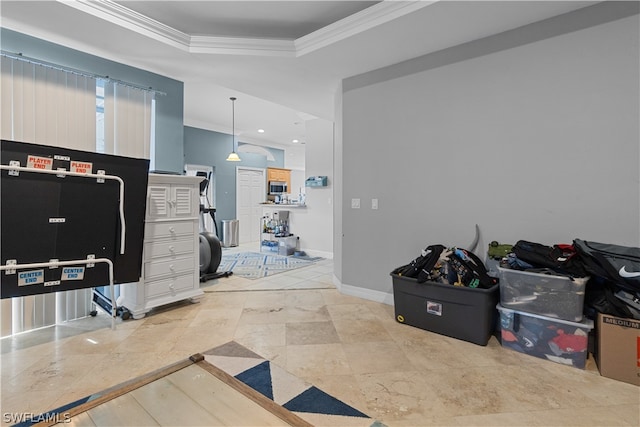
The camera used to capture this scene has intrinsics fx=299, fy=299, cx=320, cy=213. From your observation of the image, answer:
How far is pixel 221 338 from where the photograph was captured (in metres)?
2.42

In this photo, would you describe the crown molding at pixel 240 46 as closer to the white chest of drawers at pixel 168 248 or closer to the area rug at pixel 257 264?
the white chest of drawers at pixel 168 248

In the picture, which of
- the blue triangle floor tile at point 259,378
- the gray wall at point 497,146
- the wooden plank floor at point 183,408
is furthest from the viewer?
the gray wall at point 497,146

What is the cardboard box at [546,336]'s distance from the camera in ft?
6.48

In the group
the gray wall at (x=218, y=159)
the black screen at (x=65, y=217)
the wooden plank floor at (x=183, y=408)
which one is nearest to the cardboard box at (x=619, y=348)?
the wooden plank floor at (x=183, y=408)

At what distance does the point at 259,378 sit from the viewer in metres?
1.88

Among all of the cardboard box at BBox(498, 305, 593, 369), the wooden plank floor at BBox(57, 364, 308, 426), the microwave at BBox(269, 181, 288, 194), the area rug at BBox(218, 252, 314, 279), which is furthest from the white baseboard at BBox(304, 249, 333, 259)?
the wooden plank floor at BBox(57, 364, 308, 426)

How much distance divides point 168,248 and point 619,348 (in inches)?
139

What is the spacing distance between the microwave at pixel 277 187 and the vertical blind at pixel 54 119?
17.8ft

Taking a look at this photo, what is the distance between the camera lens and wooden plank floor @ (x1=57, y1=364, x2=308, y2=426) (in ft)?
3.91

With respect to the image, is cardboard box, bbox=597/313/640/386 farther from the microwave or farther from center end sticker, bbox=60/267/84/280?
the microwave

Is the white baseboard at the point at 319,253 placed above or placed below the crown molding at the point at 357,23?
below

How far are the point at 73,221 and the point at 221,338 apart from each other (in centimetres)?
140

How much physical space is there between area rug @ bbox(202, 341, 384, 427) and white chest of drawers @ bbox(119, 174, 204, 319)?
1.03m

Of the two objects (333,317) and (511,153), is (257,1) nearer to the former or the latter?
(511,153)
